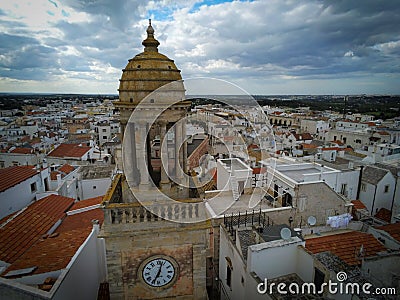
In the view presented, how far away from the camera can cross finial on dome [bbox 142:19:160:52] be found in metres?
7.54

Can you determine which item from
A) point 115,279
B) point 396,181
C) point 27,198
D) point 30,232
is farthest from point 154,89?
Answer: point 396,181

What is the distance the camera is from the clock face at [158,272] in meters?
7.73

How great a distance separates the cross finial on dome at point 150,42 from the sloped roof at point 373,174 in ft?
67.7

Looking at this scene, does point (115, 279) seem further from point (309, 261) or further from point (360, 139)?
point (360, 139)

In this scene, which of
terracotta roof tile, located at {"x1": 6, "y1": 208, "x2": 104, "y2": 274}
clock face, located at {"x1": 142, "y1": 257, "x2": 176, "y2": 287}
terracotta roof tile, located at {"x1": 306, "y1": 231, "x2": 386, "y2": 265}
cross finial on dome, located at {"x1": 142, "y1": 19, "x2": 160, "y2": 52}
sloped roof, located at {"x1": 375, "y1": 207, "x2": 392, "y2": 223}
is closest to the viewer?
cross finial on dome, located at {"x1": 142, "y1": 19, "x2": 160, "y2": 52}

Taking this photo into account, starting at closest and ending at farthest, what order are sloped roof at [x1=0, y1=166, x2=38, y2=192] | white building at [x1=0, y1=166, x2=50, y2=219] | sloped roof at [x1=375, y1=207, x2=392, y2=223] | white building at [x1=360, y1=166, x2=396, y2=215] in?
→ white building at [x1=0, y1=166, x2=50, y2=219] → sloped roof at [x1=0, y1=166, x2=38, y2=192] → sloped roof at [x1=375, y1=207, x2=392, y2=223] → white building at [x1=360, y1=166, x2=396, y2=215]

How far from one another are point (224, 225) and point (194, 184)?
16.6 feet

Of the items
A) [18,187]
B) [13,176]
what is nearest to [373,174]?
[18,187]

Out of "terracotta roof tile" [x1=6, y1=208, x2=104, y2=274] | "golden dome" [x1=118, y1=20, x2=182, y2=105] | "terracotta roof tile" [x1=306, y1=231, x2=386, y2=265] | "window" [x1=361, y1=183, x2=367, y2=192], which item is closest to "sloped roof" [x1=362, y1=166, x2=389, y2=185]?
"window" [x1=361, y1=183, x2=367, y2=192]

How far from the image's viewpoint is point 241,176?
16453 mm

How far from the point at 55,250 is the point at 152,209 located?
16.4 ft

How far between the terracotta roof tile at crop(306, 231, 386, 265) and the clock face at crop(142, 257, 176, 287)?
21.7 feet

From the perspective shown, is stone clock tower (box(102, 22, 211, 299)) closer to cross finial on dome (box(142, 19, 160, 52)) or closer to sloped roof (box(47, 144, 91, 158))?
cross finial on dome (box(142, 19, 160, 52))

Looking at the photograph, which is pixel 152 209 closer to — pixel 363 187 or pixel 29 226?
pixel 29 226
